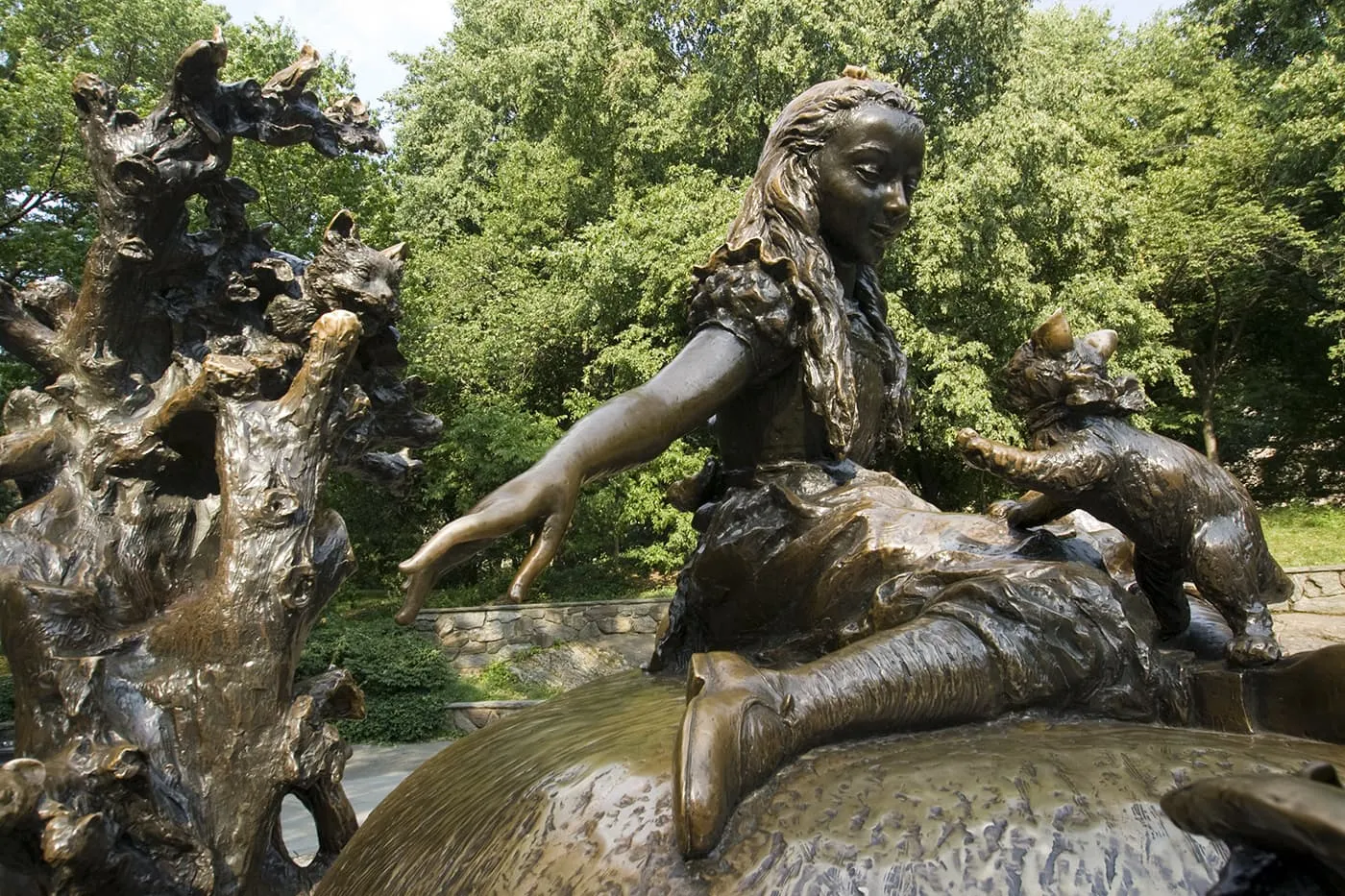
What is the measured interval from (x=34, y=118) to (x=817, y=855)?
632 inches

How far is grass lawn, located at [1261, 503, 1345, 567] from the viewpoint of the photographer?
15.6 meters

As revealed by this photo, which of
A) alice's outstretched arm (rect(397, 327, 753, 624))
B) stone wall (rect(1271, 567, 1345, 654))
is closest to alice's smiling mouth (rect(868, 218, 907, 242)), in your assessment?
alice's outstretched arm (rect(397, 327, 753, 624))

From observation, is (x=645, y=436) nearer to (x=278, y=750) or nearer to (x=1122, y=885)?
(x=1122, y=885)

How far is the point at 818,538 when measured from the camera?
7.79ft

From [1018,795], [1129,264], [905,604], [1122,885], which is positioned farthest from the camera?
[1129,264]

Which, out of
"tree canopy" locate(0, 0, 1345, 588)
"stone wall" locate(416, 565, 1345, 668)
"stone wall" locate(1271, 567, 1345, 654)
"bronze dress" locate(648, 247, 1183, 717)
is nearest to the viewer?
"bronze dress" locate(648, 247, 1183, 717)

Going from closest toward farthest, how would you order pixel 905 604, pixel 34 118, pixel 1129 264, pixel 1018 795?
pixel 1018 795, pixel 905 604, pixel 34 118, pixel 1129 264

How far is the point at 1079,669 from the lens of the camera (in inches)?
74.1

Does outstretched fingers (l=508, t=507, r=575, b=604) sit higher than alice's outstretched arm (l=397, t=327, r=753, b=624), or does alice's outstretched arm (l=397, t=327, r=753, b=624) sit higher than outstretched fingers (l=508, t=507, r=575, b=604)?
alice's outstretched arm (l=397, t=327, r=753, b=624)

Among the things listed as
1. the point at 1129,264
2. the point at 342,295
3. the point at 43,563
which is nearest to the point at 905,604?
the point at 342,295

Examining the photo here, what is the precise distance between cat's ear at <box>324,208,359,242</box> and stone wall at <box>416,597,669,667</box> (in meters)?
12.3

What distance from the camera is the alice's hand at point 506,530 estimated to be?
166 centimetres

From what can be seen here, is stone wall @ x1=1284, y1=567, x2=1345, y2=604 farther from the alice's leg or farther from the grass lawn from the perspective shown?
the alice's leg

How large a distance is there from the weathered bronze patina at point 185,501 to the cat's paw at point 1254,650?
Result: 2412 millimetres
